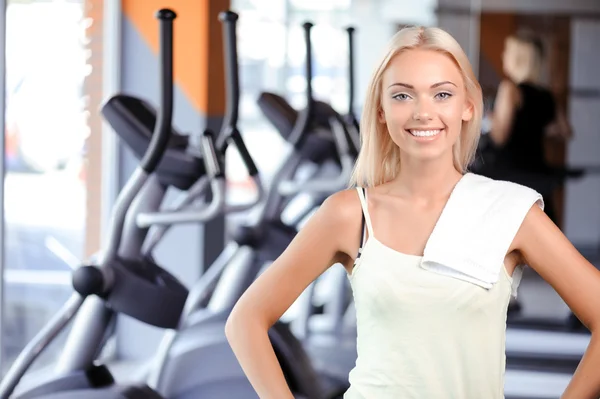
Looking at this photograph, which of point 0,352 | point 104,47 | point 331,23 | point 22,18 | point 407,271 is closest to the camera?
point 407,271

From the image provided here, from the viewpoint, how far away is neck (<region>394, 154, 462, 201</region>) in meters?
→ 1.38

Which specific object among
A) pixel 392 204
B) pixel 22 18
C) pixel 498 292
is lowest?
pixel 498 292

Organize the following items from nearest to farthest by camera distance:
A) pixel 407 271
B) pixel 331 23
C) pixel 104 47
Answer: pixel 407 271
pixel 104 47
pixel 331 23

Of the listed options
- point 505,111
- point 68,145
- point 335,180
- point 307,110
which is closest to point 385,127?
point 307,110

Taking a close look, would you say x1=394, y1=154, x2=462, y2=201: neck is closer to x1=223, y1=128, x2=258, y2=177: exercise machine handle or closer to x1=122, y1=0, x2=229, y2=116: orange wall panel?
x1=223, y1=128, x2=258, y2=177: exercise machine handle

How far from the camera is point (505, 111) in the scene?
5566 millimetres

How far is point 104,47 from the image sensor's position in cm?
494

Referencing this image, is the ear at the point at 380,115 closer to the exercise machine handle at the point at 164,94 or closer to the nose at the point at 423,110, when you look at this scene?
the nose at the point at 423,110

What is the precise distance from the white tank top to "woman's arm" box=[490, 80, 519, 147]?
4332 millimetres

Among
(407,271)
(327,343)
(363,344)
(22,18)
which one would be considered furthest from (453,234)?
(327,343)

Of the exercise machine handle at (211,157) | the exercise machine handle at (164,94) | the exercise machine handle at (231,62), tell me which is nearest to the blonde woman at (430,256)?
the exercise machine handle at (164,94)

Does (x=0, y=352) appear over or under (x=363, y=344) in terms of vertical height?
under

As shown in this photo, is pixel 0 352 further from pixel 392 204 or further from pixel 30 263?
pixel 392 204

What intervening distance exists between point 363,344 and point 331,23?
649 cm
